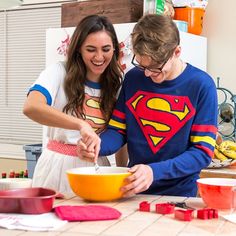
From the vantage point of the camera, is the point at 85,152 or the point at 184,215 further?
the point at 85,152

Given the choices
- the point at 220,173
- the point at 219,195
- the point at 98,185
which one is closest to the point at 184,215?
the point at 219,195

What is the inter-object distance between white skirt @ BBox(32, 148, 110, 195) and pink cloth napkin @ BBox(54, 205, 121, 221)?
57 cm

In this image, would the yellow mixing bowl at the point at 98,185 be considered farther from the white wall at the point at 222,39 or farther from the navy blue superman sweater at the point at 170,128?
the white wall at the point at 222,39

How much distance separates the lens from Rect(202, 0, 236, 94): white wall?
3.22 m

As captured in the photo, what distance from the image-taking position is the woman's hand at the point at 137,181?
1.45 metres

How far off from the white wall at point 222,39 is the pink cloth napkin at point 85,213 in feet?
6.94

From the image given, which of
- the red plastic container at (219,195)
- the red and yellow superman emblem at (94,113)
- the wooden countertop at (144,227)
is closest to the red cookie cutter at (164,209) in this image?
the wooden countertop at (144,227)

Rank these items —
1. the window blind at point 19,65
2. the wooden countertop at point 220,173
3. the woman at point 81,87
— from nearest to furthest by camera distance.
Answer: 1. the woman at point 81,87
2. the wooden countertop at point 220,173
3. the window blind at point 19,65

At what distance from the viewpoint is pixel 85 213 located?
4.08 feet

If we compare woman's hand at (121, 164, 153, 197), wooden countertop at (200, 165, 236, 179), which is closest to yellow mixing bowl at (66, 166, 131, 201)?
woman's hand at (121, 164, 153, 197)

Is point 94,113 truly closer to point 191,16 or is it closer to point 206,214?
point 206,214

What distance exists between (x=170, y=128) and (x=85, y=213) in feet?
1.68

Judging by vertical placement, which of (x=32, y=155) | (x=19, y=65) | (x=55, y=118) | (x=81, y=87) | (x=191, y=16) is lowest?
(x=32, y=155)

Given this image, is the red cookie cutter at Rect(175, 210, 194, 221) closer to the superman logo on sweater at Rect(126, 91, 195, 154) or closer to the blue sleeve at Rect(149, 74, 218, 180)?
the blue sleeve at Rect(149, 74, 218, 180)
